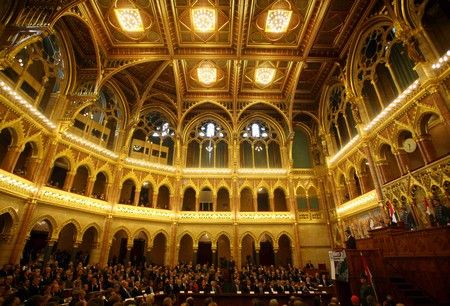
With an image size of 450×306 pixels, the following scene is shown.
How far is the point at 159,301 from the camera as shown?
11711 mm

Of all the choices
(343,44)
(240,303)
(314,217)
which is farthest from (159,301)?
(343,44)

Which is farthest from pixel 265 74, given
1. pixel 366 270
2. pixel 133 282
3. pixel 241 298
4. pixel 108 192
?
pixel 133 282

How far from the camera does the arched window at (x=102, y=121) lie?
17.0 m

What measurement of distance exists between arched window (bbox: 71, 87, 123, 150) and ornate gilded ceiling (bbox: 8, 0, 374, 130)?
129 cm

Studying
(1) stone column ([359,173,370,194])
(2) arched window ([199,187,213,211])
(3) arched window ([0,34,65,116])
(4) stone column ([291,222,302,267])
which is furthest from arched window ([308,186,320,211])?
(3) arched window ([0,34,65,116])

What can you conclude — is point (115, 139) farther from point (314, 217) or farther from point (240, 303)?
point (314, 217)

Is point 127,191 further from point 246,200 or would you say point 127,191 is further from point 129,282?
point 129,282

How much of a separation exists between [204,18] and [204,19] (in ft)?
0.20

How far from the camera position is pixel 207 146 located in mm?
22609

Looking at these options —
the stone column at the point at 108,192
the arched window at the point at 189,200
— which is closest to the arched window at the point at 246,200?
the arched window at the point at 189,200

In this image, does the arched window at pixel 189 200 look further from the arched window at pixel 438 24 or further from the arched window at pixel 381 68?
the arched window at pixel 438 24

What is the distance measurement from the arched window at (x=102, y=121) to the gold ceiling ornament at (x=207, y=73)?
271 inches

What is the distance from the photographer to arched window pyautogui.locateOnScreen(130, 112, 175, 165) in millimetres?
20203

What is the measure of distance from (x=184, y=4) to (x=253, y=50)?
541 centimetres
